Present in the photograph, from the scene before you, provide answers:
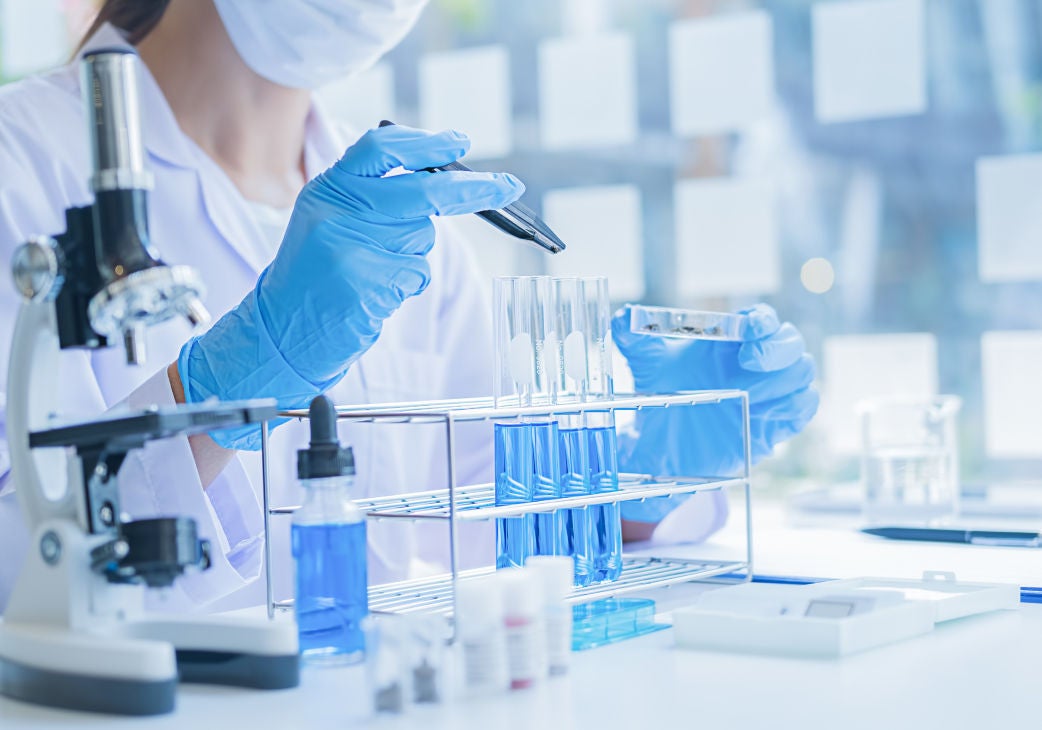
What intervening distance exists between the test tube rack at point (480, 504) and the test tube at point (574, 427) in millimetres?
28

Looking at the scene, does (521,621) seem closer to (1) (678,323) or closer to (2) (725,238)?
(1) (678,323)

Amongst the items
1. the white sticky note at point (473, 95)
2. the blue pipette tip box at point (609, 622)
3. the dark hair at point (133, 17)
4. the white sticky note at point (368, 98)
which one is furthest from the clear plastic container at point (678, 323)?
the white sticky note at point (368, 98)

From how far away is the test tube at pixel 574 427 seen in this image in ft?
4.31

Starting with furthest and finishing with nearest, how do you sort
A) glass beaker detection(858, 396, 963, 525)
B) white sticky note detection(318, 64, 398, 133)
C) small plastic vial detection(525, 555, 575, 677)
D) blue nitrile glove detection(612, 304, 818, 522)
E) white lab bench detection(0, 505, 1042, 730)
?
white sticky note detection(318, 64, 398, 133) → glass beaker detection(858, 396, 963, 525) → blue nitrile glove detection(612, 304, 818, 522) → small plastic vial detection(525, 555, 575, 677) → white lab bench detection(0, 505, 1042, 730)

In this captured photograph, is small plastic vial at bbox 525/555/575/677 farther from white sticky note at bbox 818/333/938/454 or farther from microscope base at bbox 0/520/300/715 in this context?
white sticky note at bbox 818/333/938/454

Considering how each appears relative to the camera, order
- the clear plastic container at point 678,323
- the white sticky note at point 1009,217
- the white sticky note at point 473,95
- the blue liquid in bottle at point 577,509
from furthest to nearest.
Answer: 1. the white sticky note at point 473,95
2. the white sticky note at point 1009,217
3. the clear plastic container at point 678,323
4. the blue liquid in bottle at point 577,509

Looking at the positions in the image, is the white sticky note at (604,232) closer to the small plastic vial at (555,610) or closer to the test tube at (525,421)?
the test tube at (525,421)

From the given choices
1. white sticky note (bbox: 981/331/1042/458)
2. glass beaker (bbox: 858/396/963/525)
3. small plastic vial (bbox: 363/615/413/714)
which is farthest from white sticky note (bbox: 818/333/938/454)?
small plastic vial (bbox: 363/615/413/714)

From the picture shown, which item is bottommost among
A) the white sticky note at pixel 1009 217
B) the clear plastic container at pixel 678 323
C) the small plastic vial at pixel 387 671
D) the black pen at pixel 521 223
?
the small plastic vial at pixel 387 671

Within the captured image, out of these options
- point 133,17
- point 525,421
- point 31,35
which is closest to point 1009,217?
point 525,421

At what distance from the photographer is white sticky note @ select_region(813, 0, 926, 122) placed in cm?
246

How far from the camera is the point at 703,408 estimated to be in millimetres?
1704

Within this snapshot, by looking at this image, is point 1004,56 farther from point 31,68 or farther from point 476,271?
point 31,68

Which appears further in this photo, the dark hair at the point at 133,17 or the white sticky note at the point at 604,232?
the white sticky note at the point at 604,232
